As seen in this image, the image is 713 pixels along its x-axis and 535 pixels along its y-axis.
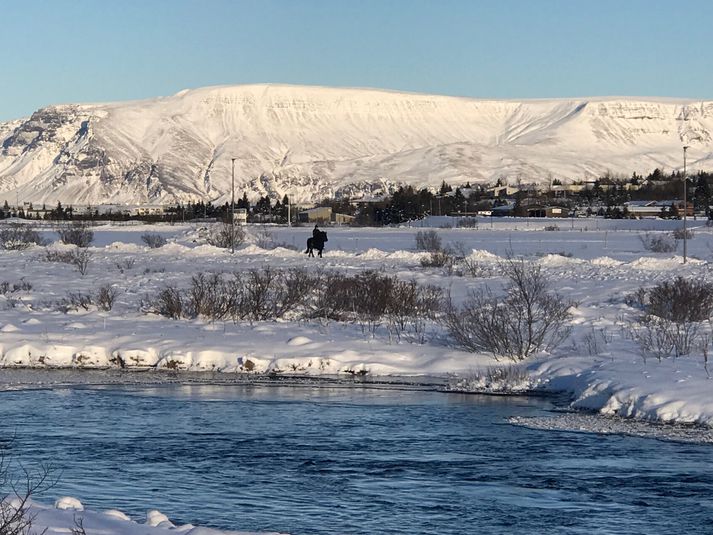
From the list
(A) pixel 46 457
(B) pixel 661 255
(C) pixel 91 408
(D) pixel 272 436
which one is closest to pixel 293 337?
(C) pixel 91 408

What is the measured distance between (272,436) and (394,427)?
1.70 m

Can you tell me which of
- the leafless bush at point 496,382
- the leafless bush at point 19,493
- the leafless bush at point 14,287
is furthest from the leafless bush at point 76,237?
the leafless bush at point 19,493

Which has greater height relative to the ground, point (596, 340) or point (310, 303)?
point (310, 303)

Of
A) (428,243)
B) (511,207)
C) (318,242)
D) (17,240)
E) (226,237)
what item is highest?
(511,207)

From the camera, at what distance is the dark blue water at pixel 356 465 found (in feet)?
39.3

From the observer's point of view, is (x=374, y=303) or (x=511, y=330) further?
(x=374, y=303)

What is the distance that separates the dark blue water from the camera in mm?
11969

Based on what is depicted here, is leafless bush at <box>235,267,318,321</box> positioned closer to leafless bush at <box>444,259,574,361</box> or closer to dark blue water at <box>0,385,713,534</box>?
leafless bush at <box>444,259,574,361</box>

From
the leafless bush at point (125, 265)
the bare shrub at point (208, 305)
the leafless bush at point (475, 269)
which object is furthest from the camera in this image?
the leafless bush at point (125, 265)

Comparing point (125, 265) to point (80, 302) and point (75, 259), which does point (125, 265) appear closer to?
point (75, 259)

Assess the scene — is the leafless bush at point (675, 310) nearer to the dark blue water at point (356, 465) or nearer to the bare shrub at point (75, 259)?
the dark blue water at point (356, 465)

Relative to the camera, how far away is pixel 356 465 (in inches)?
561

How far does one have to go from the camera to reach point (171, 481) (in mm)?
13438

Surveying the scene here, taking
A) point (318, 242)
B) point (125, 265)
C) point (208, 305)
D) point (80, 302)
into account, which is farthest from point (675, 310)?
point (318, 242)
